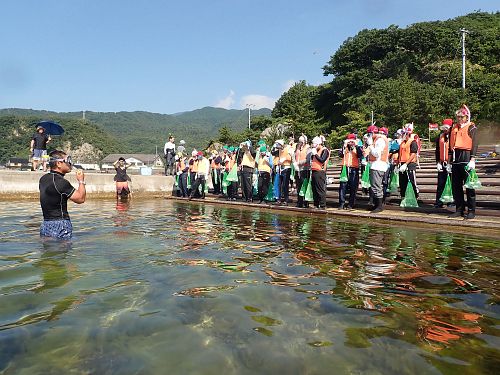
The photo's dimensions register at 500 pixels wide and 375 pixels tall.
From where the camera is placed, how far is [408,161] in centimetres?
995

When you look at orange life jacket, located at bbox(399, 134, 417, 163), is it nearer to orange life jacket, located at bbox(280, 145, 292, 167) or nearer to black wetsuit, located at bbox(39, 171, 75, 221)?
orange life jacket, located at bbox(280, 145, 292, 167)

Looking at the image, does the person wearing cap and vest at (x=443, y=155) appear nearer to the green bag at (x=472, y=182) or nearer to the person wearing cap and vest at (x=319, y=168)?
the green bag at (x=472, y=182)

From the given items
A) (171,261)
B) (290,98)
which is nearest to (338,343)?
(171,261)

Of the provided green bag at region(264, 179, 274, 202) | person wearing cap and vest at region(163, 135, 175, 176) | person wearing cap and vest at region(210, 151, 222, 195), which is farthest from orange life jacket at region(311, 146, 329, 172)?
person wearing cap and vest at region(163, 135, 175, 176)

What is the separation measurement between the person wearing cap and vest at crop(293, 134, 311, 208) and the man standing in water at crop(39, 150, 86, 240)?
678 centimetres

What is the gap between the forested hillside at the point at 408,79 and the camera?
48.0 meters

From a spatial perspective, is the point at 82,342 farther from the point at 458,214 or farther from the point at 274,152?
the point at 274,152

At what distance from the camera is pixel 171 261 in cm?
500

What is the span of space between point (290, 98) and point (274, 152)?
76.9 m

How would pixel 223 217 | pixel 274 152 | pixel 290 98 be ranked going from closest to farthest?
pixel 223 217 < pixel 274 152 < pixel 290 98

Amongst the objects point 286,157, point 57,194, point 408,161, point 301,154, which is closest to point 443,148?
point 408,161

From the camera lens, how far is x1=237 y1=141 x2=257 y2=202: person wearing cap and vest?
13.6 metres

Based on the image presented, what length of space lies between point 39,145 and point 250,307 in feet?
47.3

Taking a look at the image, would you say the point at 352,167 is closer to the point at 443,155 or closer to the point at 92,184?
the point at 443,155
